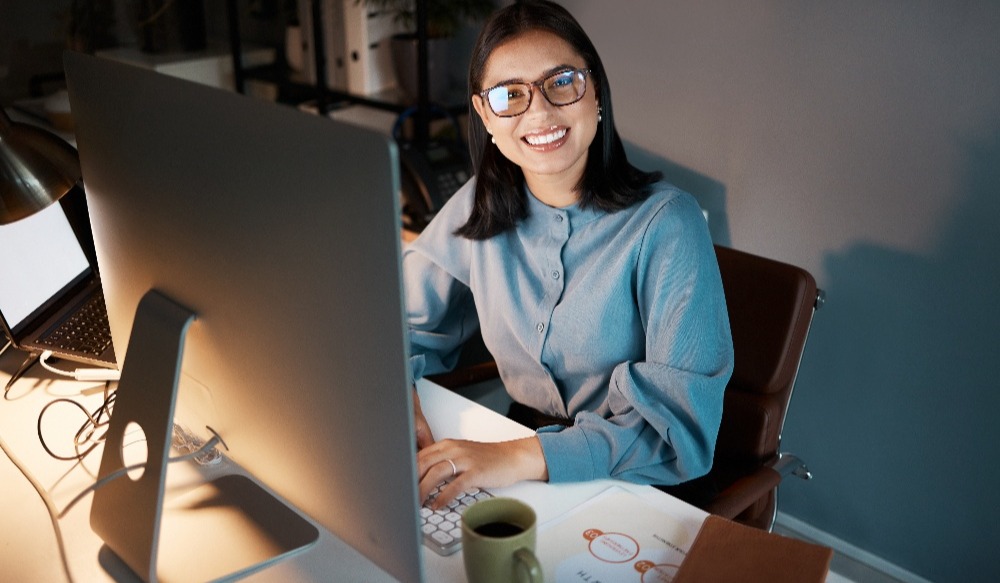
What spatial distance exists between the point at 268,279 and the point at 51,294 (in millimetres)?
914

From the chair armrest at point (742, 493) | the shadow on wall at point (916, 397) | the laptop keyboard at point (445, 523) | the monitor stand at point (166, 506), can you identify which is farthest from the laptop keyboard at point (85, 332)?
the shadow on wall at point (916, 397)

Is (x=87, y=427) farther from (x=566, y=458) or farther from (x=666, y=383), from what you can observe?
(x=666, y=383)

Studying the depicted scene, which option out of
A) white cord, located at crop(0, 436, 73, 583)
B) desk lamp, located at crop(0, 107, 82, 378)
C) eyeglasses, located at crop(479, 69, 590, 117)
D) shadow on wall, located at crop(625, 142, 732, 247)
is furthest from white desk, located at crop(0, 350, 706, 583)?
shadow on wall, located at crop(625, 142, 732, 247)

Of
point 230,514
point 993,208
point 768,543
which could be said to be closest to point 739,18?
point 993,208

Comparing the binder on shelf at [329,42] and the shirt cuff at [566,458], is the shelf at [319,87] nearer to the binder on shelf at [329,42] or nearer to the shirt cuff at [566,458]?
the binder on shelf at [329,42]

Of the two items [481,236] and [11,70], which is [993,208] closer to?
[481,236]

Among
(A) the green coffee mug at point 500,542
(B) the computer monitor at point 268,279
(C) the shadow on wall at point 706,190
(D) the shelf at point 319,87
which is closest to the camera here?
(B) the computer monitor at point 268,279

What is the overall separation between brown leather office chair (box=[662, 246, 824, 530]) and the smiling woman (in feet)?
0.68

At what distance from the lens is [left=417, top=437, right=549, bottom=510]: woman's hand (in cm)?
116

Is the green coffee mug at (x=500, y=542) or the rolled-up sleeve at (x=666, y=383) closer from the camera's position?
the green coffee mug at (x=500, y=542)

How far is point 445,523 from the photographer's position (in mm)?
1108

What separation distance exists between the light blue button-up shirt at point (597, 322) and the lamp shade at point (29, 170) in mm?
524

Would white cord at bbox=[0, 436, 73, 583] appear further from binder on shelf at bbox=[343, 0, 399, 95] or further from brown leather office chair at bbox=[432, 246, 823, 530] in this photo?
binder on shelf at bbox=[343, 0, 399, 95]

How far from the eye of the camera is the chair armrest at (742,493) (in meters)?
1.29
